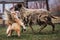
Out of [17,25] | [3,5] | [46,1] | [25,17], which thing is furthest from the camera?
[46,1]

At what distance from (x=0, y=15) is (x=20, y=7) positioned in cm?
419

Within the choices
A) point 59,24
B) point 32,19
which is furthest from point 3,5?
point 32,19

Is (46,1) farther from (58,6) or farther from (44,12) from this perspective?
(44,12)

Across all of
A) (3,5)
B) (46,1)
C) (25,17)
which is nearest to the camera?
(25,17)

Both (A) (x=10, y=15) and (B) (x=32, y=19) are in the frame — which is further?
(B) (x=32, y=19)

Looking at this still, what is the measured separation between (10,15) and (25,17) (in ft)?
6.05

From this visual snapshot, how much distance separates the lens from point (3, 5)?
17.2 metres

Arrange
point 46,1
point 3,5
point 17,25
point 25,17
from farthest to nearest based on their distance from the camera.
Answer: point 46,1, point 3,5, point 25,17, point 17,25

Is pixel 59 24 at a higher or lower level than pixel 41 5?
lower

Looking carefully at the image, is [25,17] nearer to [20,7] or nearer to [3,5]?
[20,7]

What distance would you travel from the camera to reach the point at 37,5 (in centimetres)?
1889

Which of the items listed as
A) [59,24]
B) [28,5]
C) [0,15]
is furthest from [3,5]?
[59,24]

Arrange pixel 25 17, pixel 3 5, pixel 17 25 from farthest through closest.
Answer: pixel 3 5
pixel 25 17
pixel 17 25

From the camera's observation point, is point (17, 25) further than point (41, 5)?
No
